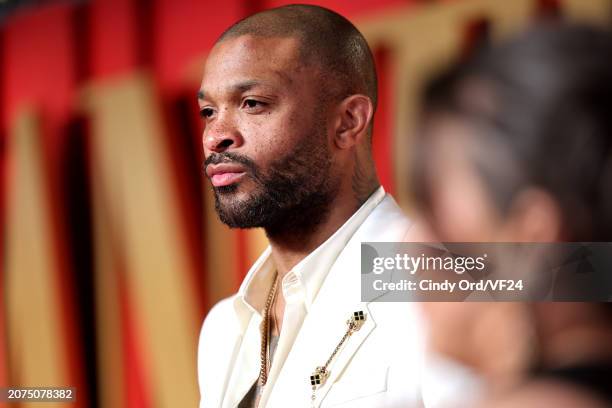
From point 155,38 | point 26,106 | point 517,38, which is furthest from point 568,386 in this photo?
point 26,106

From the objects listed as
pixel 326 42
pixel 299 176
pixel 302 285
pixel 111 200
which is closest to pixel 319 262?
pixel 302 285

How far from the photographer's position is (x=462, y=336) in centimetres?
150

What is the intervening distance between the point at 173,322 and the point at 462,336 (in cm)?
76

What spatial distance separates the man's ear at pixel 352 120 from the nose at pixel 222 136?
0.17 m

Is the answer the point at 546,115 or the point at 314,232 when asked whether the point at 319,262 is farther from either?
the point at 546,115

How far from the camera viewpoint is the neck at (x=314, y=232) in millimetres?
1623

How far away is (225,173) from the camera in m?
1.60

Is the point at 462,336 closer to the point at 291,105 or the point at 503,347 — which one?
the point at 503,347

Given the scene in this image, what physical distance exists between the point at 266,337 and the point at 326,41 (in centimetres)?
52

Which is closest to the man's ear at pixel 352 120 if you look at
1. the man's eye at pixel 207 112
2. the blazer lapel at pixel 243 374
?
the man's eye at pixel 207 112

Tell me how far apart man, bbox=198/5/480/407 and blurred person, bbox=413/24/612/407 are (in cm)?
15

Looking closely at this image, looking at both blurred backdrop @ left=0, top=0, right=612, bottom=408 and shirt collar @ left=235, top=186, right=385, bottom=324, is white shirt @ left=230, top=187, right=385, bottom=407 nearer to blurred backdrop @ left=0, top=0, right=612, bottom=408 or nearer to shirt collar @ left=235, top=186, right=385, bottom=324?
shirt collar @ left=235, top=186, right=385, bottom=324

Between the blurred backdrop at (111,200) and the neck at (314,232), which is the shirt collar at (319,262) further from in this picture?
the blurred backdrop at (111,200)

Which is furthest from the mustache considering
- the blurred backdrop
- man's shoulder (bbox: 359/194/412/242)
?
the blurred backdrop
